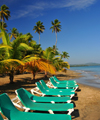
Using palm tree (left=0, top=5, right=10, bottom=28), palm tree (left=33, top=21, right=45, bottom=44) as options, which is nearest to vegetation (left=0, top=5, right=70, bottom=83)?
palm tree (left=0, top=5, right=10, bottom=28)

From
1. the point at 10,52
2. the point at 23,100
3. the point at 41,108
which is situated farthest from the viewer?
the point at 10,52

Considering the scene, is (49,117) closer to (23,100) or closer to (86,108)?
(23,100)

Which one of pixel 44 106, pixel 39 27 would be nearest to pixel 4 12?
pixel 39 27

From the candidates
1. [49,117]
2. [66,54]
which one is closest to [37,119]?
[49,117]

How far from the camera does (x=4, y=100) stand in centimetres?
346

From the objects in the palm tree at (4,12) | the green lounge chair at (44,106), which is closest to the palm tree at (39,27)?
the palm tree at (4,12)

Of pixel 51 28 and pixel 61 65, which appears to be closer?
pixel 61 65

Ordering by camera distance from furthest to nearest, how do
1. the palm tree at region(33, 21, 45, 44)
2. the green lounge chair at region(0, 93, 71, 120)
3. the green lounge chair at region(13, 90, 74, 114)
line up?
the palm tree at region(33, 21, 45, 44)
the green lounge chair at region(13, 90, 74, 114)
the green lounge chair at region(0, 93, 71, 120)

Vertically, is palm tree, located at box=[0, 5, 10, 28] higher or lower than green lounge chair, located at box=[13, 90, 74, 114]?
higher

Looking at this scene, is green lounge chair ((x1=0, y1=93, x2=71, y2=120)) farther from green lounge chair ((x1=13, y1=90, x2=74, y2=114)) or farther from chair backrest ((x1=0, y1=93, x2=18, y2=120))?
green lounge chair ((x1=13, y1=90, x2=74, y2=114))

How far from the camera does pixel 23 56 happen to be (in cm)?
1485

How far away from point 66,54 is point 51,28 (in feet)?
36.9

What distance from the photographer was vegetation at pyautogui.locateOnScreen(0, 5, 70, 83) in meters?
10.0

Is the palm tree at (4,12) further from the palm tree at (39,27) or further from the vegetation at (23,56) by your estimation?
the palm tree at (39,27)
